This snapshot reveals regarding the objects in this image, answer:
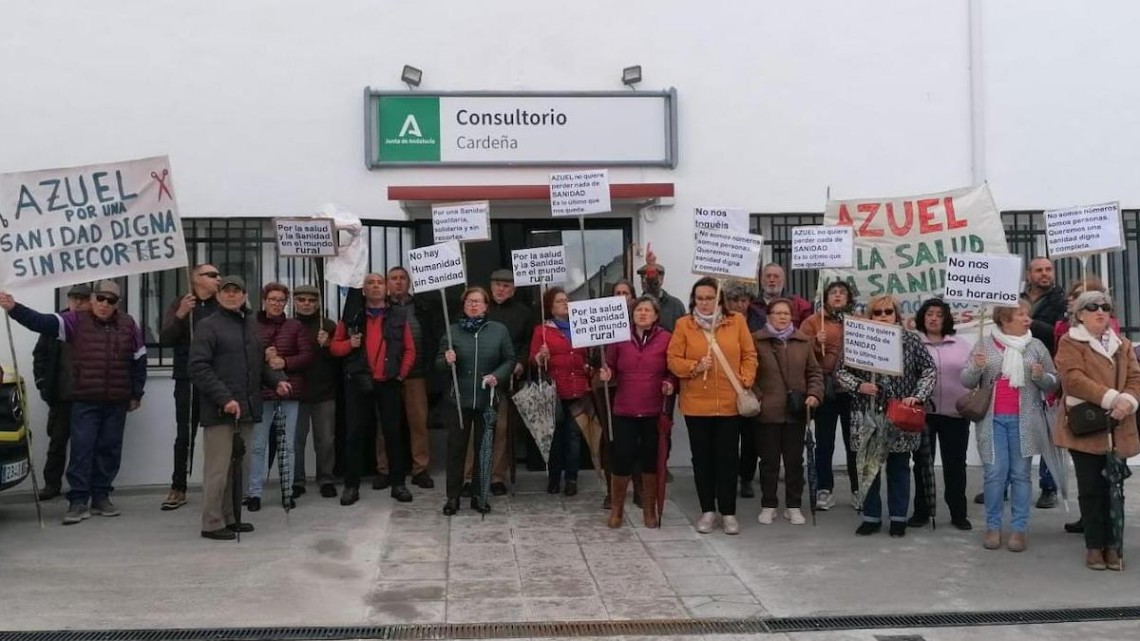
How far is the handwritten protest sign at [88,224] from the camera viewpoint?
7555 millimetres

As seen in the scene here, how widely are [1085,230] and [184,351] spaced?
23.6ft

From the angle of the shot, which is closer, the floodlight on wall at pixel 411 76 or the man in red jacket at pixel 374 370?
the man in red jacket at pixel 374 370

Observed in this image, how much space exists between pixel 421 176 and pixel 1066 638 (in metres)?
6.53

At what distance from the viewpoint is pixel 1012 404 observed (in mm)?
6770

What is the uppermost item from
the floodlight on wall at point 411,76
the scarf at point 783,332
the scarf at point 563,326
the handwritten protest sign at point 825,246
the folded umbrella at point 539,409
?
the floodlight on wall at point 411,76

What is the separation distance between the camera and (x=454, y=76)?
376 inches

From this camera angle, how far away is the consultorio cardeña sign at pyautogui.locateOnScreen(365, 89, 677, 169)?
943 cm

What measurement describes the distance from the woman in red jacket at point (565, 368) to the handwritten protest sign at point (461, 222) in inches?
35.2

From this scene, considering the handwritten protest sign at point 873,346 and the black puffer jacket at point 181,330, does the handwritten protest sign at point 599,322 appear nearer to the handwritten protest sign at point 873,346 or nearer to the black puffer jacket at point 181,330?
the handwritten protest sign at point 873,346

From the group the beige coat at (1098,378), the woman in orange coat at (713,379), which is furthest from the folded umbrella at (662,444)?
the beige coat at (1098,378)

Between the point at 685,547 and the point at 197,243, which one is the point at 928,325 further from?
the point at 197,243

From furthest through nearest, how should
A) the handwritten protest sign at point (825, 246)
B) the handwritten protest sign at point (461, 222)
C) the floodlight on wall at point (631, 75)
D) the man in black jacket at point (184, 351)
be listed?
the floodlight on wall at point (631, 75), the handwritten protest sign at point (825, 246), the handwritten protest sign at point (461, 222), the man in black jacket at point (184, 351)

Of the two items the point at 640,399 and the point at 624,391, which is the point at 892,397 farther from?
the point at 624,391

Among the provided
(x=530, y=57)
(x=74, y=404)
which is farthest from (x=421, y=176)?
(x=74, y=404)
